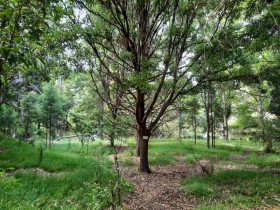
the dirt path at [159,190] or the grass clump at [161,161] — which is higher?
the grass clump at [161,161]

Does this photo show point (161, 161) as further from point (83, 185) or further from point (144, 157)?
point (83, 185)

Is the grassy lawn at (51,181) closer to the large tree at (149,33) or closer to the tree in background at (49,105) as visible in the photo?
the tree in background at (49,105)

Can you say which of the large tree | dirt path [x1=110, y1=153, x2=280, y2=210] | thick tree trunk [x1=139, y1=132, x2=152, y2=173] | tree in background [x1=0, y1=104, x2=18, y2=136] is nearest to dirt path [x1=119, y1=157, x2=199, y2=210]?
dirt path [x1=110, y1=153, x2=280, y2=210]

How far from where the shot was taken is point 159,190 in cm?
535

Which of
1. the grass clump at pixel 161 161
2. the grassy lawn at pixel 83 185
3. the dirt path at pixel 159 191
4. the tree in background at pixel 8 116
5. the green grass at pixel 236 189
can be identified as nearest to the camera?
the grassy lawn at pixel 83 185

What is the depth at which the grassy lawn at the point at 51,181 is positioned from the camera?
3.42 metres

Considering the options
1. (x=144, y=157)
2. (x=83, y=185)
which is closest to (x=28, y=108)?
(x=144, y=157)

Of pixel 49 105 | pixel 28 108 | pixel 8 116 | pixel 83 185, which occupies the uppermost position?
pixel 49 105

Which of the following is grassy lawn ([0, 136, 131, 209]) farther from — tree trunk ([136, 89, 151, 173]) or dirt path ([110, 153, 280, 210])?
tree trunk ([136, 89, 151, 173])

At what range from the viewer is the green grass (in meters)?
4.14

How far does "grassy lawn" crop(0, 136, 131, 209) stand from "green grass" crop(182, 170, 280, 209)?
5.34 ft

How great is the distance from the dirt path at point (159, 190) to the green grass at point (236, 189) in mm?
319

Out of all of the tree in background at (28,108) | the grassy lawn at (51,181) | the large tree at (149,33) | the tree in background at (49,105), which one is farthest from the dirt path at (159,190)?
the tree in background at (28,108)

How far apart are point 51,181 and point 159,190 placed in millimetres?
2449
